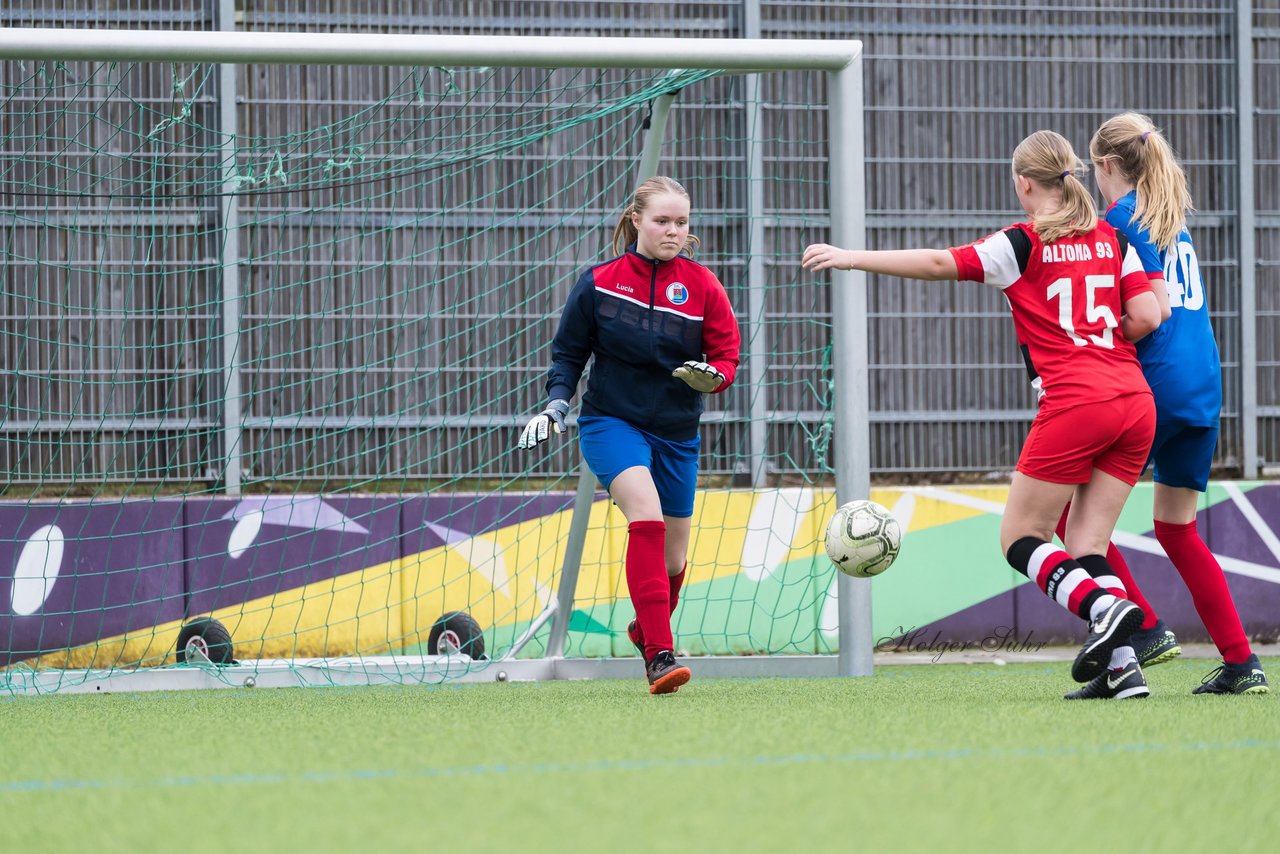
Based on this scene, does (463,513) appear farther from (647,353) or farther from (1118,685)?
(1118,685)

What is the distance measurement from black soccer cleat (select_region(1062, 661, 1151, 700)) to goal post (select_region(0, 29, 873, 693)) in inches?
84.7

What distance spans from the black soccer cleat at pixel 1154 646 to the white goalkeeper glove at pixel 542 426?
1.78 metres

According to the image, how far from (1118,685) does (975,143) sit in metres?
4.70

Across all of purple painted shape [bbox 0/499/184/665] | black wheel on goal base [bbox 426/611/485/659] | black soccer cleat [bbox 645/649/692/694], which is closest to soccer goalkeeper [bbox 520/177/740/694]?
black soccer cleat [bbox 645/649/692/694]

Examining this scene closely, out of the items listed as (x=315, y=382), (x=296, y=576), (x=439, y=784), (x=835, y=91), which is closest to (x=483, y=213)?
(x=315, y=382)

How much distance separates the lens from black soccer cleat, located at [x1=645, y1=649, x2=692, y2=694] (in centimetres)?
428

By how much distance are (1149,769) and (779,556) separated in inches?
167

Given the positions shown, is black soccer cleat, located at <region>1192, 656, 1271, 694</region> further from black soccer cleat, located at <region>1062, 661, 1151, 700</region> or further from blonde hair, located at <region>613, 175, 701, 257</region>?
blonde hair, located at <region>613, 175, 701, 257</region>

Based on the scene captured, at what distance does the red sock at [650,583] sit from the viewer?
435 cm

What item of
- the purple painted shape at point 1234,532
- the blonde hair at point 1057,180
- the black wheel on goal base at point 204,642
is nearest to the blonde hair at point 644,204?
the blonde hair at point 1057,180

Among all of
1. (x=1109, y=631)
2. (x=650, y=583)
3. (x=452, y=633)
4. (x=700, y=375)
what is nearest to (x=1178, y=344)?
(x=1109, y=631)

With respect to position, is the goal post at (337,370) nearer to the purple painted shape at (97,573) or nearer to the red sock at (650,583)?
the purple painted shape at (97,573)

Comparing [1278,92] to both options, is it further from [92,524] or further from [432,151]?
[92,524]

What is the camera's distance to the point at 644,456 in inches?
178
